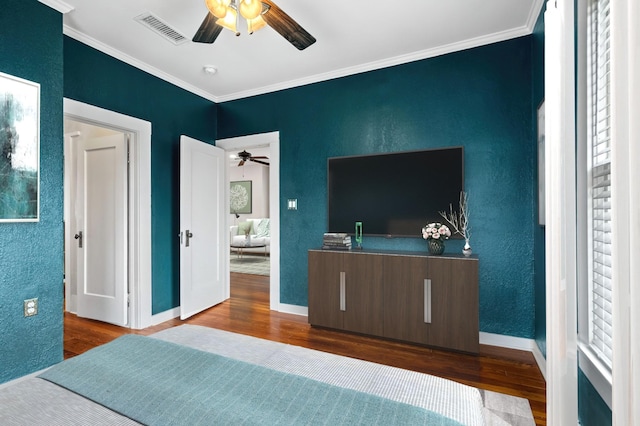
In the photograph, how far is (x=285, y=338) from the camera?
115 inches

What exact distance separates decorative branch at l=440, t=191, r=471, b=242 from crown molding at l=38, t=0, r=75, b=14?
11.3 feet

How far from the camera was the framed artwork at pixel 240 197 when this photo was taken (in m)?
8.98

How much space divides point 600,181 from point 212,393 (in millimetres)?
1817

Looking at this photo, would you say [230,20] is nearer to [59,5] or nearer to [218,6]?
[218,6]

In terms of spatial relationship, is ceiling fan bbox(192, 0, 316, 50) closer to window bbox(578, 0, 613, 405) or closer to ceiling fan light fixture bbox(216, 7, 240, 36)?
ceiling fan light fixture bbox(216, 7, 240, 36)

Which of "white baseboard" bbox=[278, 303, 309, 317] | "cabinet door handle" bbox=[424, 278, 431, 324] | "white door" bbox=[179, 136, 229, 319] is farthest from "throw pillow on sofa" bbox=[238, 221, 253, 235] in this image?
"cabinet door handle" bbox=[424, 278, 431, 324]

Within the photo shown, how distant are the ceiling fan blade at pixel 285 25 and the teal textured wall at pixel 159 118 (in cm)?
186

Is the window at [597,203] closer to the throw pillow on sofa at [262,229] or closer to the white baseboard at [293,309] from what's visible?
the white baseboard at [293,309]

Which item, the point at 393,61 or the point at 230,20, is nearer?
the point at 230,20

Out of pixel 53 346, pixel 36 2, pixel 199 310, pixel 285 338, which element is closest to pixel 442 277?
pixel 285 338

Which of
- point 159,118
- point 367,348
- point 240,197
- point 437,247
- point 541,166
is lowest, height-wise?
point 367,348

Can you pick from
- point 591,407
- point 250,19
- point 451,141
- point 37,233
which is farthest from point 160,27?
point 591,407

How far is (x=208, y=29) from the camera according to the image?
206cm

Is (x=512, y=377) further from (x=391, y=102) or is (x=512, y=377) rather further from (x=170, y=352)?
(x=391, y=102)
